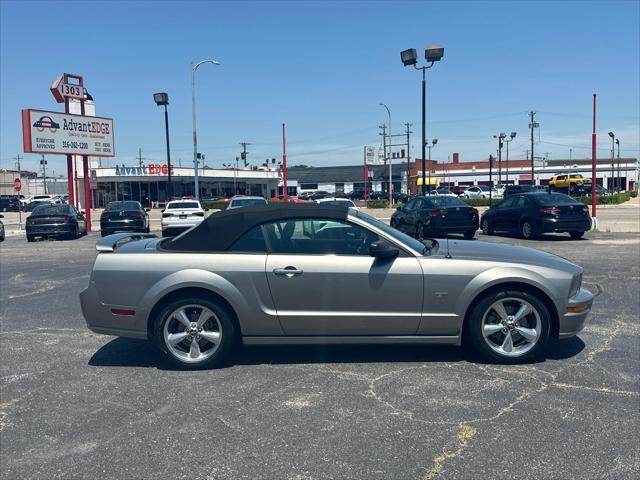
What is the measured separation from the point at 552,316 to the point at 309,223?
2.40 m

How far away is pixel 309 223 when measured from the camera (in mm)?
5590

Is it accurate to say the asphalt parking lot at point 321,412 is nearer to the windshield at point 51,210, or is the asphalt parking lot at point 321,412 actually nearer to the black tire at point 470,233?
the black tire at point 470,233

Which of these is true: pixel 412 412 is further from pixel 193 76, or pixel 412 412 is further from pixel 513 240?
pixel 193 76

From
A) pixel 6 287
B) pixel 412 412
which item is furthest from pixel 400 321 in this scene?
pixel 6 287

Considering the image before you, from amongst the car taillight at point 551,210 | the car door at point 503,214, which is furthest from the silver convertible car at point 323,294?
the car door at point 503,214

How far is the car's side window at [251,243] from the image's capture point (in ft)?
18.2

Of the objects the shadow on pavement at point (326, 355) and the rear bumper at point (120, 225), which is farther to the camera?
the rear bumper at point (120, 225)

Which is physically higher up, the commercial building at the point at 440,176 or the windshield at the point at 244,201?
the commercial building at the point at 440,176

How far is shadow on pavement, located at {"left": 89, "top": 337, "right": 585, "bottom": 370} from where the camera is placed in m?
5.70

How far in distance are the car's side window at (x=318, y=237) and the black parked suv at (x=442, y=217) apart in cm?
1253

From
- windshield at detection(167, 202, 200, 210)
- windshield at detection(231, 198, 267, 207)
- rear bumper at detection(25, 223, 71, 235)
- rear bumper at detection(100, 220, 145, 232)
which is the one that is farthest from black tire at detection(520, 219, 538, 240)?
rear bumper at detection(25, 223, 71, 235)

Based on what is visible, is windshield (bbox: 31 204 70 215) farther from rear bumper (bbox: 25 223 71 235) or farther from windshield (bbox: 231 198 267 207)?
windshield (bbox: 231 198 267 207)

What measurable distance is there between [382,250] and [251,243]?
4.00ft

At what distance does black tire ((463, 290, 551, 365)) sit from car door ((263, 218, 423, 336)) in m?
0.52
